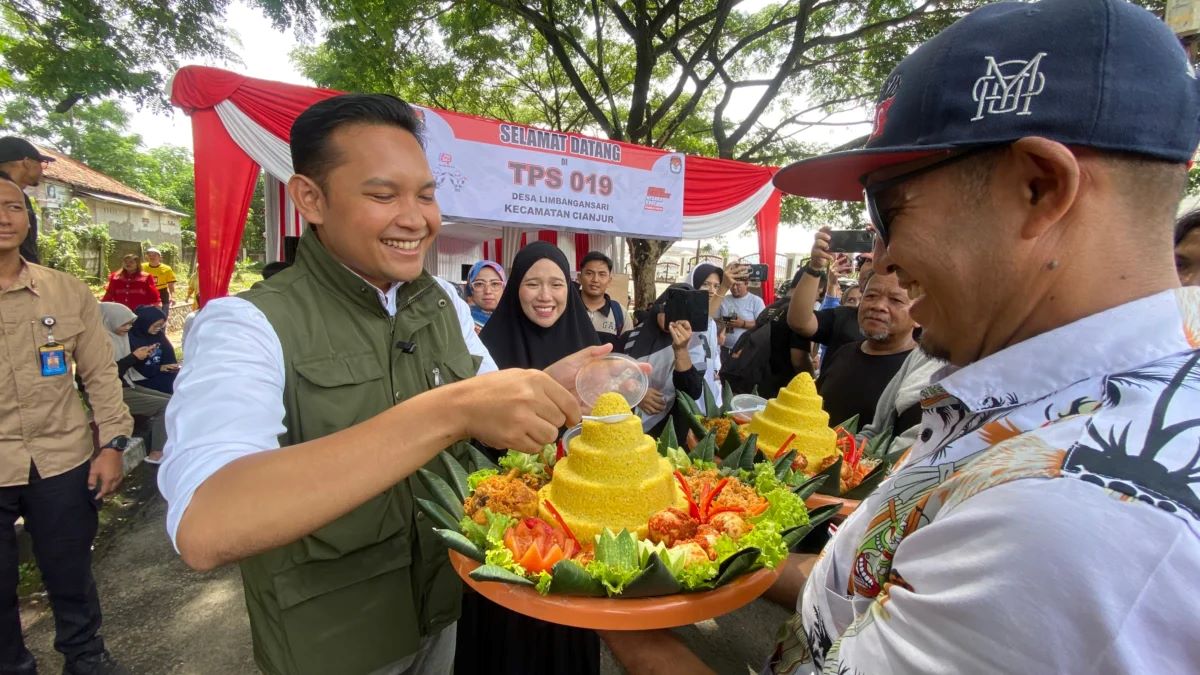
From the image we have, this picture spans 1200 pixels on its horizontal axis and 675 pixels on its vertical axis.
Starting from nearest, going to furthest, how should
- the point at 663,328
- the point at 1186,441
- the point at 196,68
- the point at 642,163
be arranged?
the point at 1186,441, the point at 663,328, the point at 196,68, the point at 642,163

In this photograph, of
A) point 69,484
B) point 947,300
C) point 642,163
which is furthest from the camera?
point 642,163

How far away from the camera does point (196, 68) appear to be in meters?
5.34

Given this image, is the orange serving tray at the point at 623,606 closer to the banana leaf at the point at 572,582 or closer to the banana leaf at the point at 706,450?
the banana leaf at the point at 572,582

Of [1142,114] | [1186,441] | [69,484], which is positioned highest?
[1142,114]

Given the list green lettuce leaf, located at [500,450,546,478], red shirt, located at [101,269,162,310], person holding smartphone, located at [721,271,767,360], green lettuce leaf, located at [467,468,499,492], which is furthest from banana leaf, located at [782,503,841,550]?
red shirt, located at [101,269,162,310]

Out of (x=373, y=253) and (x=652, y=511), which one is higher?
(x=373, y=253)

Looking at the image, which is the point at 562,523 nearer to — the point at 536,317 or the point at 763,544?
the point at 763,544

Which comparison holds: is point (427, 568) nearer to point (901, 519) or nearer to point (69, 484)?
point (901, 519)

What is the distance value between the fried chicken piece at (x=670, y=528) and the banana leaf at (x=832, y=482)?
0.78 metres

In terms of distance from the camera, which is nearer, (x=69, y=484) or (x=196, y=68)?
(x=69, y=484)

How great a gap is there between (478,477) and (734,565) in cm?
112

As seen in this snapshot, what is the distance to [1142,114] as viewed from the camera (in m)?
0.79

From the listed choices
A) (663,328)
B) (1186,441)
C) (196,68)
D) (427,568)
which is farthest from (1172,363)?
(196,68)

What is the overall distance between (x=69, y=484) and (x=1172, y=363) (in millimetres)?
4215
